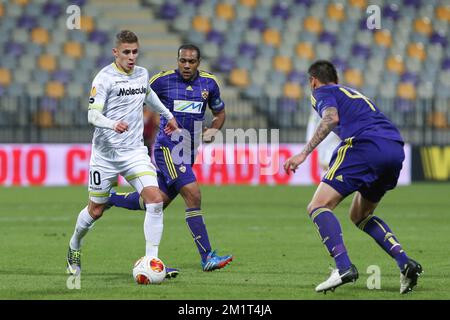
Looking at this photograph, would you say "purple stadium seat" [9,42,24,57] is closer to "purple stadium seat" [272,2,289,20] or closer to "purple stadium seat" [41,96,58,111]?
"purple stadium seat" [41,96,58,111]

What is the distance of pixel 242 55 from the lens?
92.7 ft

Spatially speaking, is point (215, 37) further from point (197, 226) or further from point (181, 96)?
point (197, 226)

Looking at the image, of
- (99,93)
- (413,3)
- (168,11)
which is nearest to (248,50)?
(168,11)

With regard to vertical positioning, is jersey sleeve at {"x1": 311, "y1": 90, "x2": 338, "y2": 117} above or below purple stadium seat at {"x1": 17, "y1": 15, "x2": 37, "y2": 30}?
below

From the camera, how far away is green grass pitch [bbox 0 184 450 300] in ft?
27.2

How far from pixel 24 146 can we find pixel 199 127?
42.8 feet

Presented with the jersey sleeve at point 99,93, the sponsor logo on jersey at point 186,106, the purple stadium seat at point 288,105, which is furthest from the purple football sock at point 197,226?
the purple stadium seat at point 288,105

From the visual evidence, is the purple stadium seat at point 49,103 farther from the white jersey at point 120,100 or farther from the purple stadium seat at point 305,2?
the white jersey at point 120,100

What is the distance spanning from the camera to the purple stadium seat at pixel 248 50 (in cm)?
2830

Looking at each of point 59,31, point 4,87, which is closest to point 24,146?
point 4,87

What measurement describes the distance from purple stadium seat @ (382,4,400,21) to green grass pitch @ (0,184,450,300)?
33.8 ft

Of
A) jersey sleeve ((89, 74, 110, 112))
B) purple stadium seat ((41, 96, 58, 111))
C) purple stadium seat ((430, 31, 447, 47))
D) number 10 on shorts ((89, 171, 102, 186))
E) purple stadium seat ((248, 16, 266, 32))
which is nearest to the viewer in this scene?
jersey sleeve ((89, 74, 110, 112))

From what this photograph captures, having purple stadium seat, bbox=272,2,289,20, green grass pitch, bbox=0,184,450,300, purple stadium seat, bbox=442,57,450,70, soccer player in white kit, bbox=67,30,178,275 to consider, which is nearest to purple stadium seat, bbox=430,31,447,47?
purple stadium seat, bbox=442,57,450,70

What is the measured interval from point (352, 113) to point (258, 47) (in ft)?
67.2
